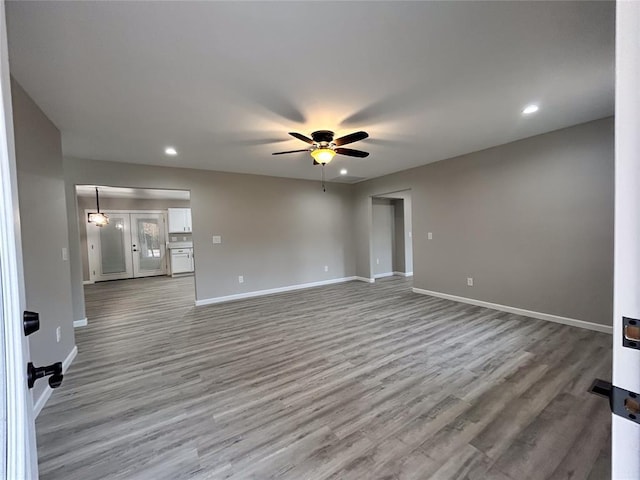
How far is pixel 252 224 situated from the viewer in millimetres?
5281

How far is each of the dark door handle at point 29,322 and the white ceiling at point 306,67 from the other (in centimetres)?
156

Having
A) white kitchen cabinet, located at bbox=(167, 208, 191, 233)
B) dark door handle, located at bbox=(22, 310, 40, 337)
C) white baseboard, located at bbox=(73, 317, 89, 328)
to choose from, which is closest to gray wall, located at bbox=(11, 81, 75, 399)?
white baseboard, located at bbox=(73, 317, 89, 328)

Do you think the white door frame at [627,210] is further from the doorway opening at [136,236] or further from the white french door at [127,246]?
the white french door at [127,246]

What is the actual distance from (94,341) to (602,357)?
5503 millimetres

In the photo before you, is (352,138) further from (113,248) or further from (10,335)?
(113,248)

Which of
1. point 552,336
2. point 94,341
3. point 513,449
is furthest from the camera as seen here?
point 94,341

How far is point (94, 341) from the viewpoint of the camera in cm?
328

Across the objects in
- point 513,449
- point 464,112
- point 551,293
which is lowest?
point 513,449

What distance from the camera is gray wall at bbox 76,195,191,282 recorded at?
22.9 ft

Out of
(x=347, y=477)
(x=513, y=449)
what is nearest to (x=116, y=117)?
(x=347, y=477)

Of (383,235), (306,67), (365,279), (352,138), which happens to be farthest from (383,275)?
(306,67)

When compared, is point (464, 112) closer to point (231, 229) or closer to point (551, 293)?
point (551, 293)

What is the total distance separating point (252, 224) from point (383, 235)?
348 centimetres

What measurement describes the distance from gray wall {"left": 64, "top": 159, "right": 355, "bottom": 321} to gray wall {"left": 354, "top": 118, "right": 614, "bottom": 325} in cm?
204
